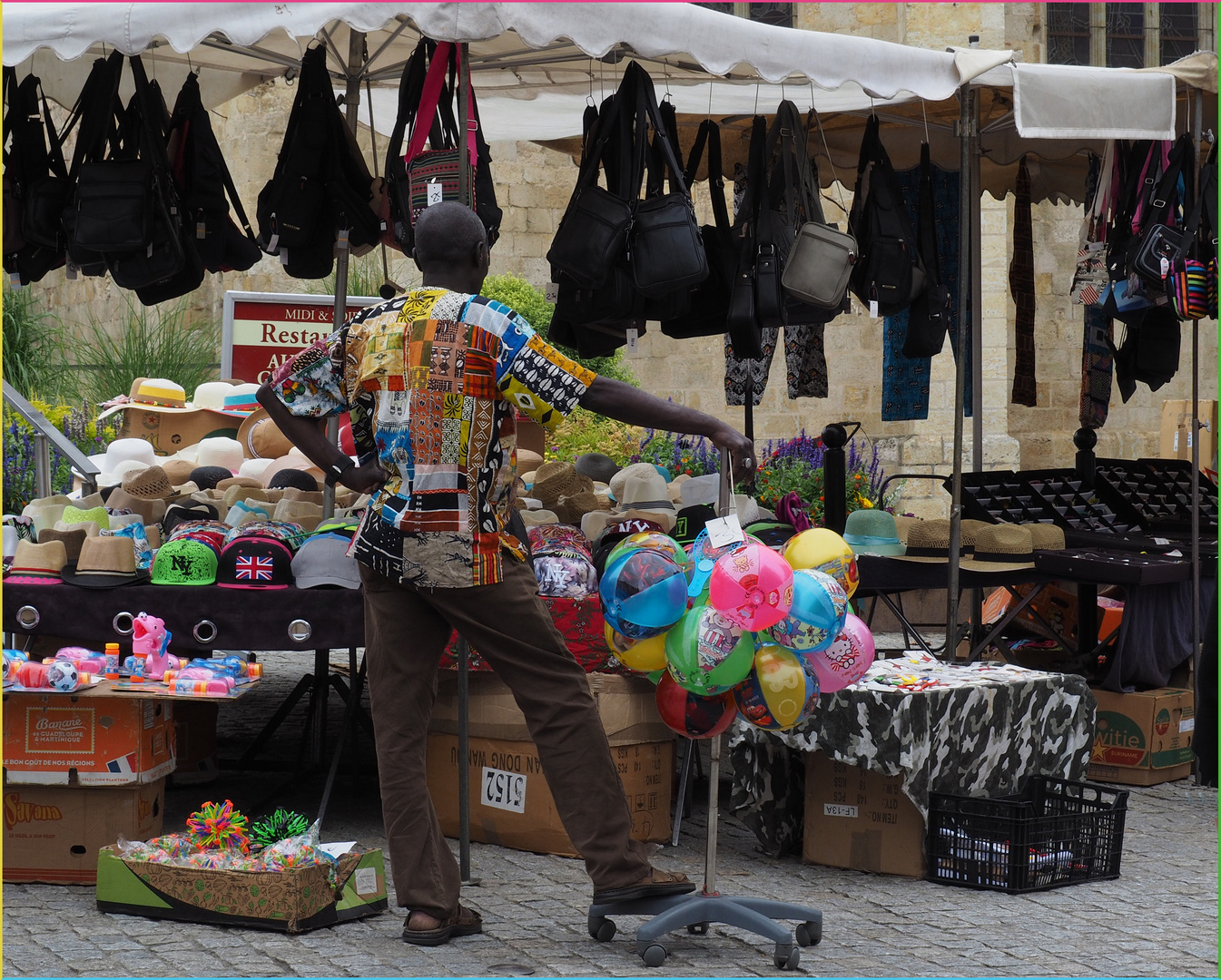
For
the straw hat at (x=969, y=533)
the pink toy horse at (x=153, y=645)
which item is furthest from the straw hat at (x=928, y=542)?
the pink toy horse at (x=153, y=645)

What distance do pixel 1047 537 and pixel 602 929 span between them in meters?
3.00

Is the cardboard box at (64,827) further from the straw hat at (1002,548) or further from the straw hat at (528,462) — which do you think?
the straw hat at (1002,548)

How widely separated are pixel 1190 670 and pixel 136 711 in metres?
4.27

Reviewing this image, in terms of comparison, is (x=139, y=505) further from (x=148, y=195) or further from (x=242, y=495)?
(x=148, y=195)

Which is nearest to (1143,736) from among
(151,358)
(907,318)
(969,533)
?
(969,533)

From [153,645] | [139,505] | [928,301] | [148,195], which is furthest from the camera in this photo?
[928,301]

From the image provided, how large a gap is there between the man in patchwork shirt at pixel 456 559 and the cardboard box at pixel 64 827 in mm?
1053

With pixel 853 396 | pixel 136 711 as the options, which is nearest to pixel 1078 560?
pixel 136 711

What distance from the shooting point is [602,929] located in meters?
3.71

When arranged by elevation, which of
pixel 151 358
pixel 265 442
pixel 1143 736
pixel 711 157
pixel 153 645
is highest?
pixel 711 157

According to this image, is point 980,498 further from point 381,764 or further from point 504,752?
point 381,764

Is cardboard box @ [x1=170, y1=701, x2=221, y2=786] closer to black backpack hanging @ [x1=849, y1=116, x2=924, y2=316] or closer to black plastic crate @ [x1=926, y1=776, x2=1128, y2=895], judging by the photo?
black plastic crate @ [x1=926, y1=776, x2=1128, y2=895]

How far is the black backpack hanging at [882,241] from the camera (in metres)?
6.09

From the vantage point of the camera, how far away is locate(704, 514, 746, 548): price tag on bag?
11.3 ft
